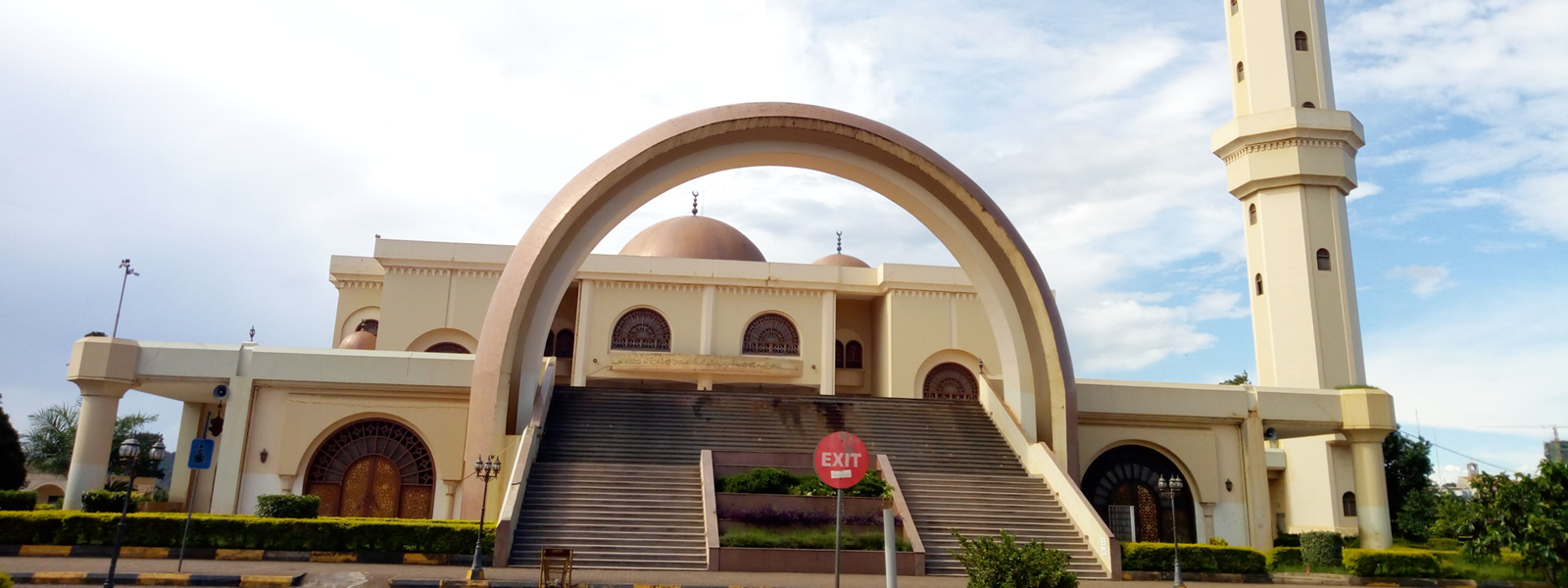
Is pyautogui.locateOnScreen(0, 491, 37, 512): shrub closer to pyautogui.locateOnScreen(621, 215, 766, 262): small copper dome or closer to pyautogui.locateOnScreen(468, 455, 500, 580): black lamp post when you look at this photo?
pyautogui.locateOnScreen(468, 455, 500, 580): black lamp post

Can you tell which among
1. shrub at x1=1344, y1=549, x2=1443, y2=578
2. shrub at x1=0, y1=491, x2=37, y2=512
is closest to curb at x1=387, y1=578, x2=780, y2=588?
shrub at x1=0, y1=491, x2=37, y2=512

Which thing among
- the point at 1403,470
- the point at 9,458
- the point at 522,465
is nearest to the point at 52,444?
the point at 9,458

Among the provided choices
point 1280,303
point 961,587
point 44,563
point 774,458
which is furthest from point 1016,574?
point 1280,303

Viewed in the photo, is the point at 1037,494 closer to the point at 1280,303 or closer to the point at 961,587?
the point at 961,587

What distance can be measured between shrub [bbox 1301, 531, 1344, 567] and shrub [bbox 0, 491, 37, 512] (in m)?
23.7

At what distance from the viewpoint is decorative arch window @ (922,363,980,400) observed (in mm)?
30469

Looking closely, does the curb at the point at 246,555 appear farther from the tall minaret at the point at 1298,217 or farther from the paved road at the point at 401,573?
the tall minaret at the point at 1298,217

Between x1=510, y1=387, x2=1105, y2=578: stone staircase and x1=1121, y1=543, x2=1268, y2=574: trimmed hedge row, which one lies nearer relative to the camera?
x1=510, y1=387, x2=1105, y2=578: stone staircase

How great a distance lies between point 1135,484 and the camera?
75.9 feet

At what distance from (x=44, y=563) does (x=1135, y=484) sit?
828 inches

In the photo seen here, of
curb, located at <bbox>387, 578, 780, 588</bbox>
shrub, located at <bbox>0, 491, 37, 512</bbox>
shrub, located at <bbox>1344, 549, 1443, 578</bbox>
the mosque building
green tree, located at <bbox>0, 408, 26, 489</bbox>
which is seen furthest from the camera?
green tree, located at <bbox>0, 408, 26, 489</bbox>

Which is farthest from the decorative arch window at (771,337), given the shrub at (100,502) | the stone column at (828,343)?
the shrub at (100,502)

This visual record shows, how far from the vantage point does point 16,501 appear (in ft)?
56.6

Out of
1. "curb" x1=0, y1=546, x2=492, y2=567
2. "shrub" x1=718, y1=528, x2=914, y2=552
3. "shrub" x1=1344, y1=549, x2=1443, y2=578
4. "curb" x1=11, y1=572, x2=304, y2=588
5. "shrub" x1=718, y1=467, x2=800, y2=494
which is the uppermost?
"shrub" x1=718, y1=467, x2=800, y2=494
